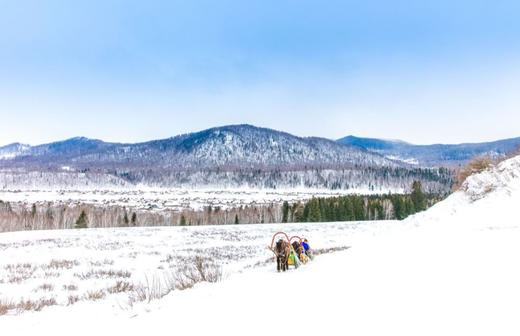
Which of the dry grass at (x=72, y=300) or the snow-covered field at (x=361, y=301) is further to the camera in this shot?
the dry grass at (x=72, y=300)

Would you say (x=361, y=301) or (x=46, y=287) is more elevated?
(x=361, y=301)

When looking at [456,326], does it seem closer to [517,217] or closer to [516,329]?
[516,329]

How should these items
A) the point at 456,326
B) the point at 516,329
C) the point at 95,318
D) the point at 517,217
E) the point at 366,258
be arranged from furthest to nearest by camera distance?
the point at 517,217 < the point at 366,258 < the point at 95,318 < the point at 456,326 < the point at 516,329

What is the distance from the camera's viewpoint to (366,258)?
8852 mm

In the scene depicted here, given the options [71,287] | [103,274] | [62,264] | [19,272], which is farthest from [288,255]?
[62,264]

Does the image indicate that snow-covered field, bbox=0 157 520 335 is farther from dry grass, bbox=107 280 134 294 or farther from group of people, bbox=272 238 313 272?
group of people, bbox=272 238 313 272

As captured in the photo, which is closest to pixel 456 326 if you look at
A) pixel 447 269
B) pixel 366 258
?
pixel 447 269

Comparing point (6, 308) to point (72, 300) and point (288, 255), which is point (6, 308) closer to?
point (72, 300)

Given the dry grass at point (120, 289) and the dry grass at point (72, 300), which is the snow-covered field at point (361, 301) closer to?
the dry grass at point (72, 300)

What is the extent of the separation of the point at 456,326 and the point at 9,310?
30.6 feet

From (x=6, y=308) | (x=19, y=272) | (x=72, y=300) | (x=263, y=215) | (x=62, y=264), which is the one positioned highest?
(x=6, y=308)

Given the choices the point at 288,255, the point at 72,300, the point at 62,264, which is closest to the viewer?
the point at 72,300

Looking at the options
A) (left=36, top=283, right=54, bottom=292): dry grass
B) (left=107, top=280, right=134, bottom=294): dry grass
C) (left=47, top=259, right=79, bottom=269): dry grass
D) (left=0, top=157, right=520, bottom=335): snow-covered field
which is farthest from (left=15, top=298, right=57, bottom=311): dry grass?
(left=47, top=259, right=79, bottom=269): dry grass

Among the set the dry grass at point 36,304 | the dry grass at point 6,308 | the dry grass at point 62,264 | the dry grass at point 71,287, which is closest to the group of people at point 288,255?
the dry grass at point 36,304
